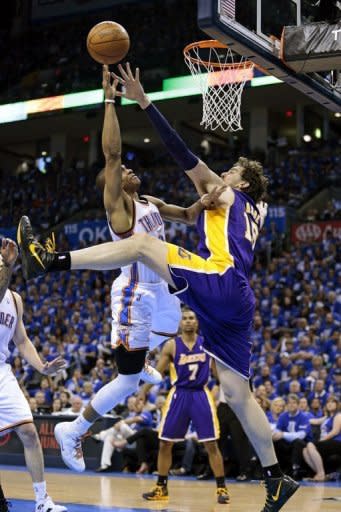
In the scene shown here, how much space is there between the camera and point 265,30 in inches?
299

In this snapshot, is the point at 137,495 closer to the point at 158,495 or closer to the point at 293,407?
the point at 158,495

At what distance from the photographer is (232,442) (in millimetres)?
11344

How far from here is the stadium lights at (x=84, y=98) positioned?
2245cm

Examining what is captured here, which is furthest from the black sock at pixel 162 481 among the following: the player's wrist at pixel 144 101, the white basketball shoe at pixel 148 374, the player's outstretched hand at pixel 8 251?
the player's wrist at pixel 144 101

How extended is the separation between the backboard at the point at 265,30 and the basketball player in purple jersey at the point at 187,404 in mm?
3133

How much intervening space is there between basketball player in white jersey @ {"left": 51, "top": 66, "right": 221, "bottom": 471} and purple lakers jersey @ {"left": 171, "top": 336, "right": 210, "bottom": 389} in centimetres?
281

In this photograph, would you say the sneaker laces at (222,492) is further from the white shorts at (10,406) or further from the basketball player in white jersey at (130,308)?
the white shorts at (10,406)

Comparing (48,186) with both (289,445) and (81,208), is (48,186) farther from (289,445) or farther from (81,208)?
(289,445)

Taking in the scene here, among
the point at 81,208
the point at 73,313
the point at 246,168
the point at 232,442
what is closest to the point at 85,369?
the point at 73,313

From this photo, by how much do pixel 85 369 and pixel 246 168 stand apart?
12228mm

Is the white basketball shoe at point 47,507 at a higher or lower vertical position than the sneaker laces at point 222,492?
higher

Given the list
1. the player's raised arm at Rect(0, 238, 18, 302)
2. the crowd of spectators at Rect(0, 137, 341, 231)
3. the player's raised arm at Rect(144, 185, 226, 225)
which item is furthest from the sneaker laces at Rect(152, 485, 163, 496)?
the crowd of spectators at Rect(0, 137, 341, 231)

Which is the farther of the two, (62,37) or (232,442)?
(62,37)

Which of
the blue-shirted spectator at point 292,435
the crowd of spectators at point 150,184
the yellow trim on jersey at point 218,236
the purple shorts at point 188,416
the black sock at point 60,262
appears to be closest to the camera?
the black sock at point 60,262
